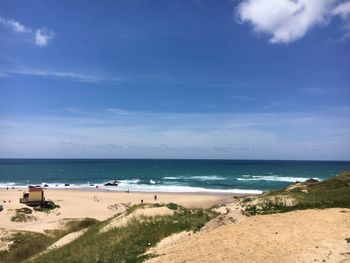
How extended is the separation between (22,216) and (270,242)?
3304 centimetres

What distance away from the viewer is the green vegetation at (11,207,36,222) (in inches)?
1610

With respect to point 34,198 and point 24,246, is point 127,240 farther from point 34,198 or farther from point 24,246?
point 34,198

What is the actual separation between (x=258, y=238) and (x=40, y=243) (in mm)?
15510

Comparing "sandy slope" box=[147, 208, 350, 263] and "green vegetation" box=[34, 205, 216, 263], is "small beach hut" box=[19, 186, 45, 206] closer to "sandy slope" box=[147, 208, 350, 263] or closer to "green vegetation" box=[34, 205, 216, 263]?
"green vegetation" box=[34, 205, 216, 263]

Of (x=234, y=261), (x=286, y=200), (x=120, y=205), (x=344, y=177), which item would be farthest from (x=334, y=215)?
(x=120, y=205)

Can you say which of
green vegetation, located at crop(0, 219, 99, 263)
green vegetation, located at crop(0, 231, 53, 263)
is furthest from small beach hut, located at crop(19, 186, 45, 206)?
green vegetation, located at crop(0, 231, 53, 263)

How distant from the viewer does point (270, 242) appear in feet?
48.7

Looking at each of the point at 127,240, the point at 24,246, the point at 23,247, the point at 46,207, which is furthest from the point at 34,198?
the point at 127,240

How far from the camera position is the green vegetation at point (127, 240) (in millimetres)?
17000

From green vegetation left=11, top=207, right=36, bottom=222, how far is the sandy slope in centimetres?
2781

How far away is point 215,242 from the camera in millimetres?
15445

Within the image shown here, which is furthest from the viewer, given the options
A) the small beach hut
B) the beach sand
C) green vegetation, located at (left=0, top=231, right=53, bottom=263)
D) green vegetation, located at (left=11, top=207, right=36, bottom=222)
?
the small beach hut

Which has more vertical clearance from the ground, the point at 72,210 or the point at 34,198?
the point at 34,198

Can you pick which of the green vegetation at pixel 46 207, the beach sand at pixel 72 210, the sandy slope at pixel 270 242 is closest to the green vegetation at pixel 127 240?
the sandy slope at pixel 270 242
